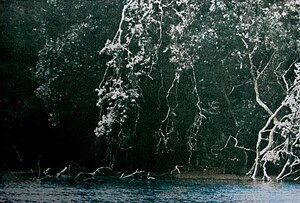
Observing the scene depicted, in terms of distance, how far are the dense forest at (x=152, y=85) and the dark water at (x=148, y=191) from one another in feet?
0.66

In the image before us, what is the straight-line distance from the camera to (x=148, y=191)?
3922 millimetres

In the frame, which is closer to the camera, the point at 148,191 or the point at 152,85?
the point at 148,191

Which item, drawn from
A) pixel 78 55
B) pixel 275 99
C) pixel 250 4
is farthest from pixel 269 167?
pixel 78 55

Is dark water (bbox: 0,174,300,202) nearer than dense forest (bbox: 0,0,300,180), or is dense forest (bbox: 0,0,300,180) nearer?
dark water (bbox: 0,174,300,202)

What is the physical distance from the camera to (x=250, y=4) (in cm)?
452

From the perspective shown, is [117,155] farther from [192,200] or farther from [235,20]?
[235,20]

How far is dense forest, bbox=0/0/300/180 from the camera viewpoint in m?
4.25

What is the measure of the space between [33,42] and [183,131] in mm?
1261

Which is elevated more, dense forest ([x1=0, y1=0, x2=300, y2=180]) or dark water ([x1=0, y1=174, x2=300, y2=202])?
dense forest ([x1=0, y1=0, x2=300, y2=180])

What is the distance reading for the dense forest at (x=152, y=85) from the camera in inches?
167

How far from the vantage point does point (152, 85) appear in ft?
14.6

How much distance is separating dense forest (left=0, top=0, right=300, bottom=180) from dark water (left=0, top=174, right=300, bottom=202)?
0.66ft

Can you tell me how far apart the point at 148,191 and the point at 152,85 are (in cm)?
87

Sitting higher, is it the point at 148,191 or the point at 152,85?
the point at 152,85
